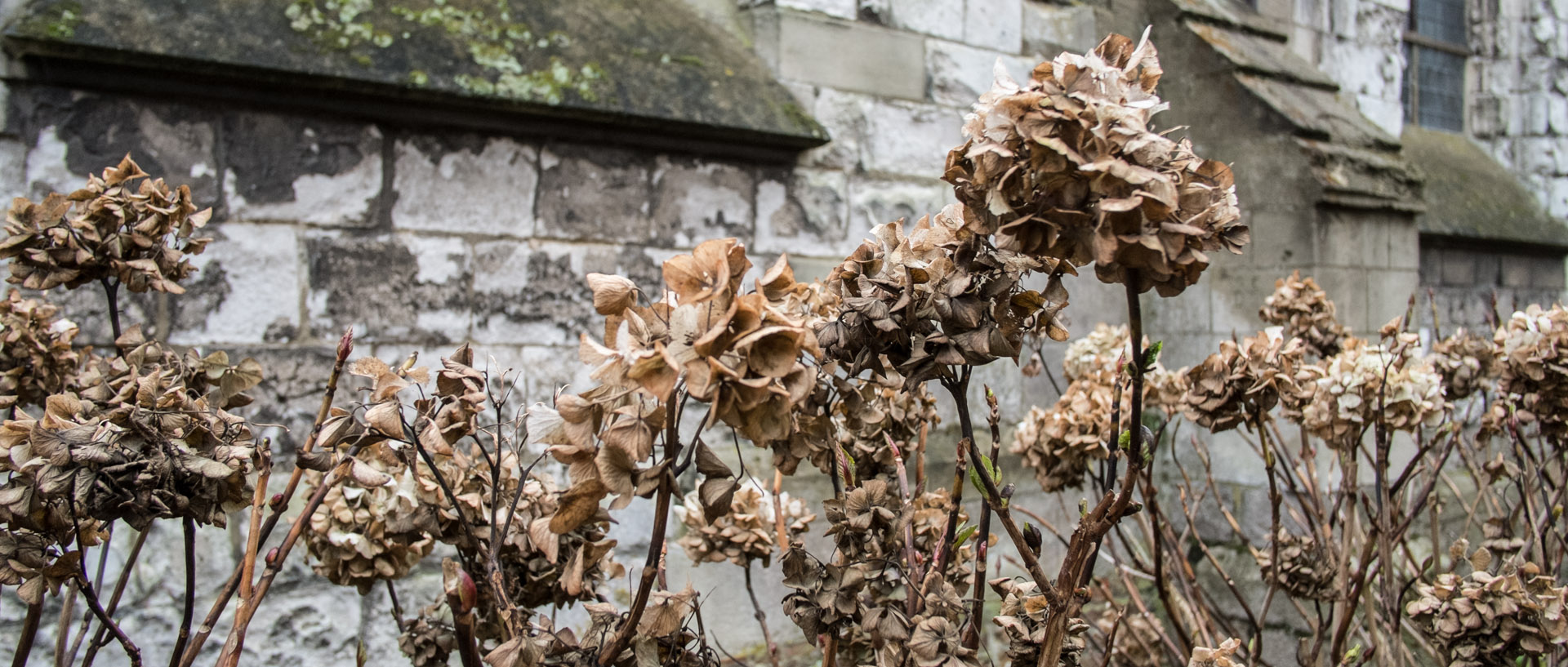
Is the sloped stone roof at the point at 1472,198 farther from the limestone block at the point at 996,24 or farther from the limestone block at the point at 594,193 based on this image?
the limestone block at the point at 594,193

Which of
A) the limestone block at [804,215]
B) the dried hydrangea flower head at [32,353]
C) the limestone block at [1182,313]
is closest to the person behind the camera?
the dried hydrangea flower head at [32,353]

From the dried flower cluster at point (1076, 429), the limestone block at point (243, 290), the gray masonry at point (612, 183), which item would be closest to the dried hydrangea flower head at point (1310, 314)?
the dried flower cluster at point (1076, 429)

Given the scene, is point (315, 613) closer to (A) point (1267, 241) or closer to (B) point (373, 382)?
(B) point (373, 382)

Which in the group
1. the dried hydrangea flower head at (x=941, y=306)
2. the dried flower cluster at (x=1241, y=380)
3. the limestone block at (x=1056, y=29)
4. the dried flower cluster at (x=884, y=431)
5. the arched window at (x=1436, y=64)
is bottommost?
the dried flower cluster at (x=884, y=431)

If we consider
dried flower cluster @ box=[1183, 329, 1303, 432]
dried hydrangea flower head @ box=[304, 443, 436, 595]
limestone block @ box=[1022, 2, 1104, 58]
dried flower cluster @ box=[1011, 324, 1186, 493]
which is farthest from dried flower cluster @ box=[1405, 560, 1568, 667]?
limestone block @ box=[1022, 2, 1104, 58]

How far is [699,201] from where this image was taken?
319 cm

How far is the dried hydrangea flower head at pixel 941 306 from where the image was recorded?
913 millimetres

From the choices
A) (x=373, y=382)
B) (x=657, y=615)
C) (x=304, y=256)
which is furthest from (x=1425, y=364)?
(x=304, y=256)

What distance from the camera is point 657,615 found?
0.92 metres

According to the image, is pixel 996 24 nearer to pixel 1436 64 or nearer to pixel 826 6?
pixel 826 6

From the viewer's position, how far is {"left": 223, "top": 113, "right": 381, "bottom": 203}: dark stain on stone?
2523mm

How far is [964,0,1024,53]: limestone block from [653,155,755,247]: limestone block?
112cm

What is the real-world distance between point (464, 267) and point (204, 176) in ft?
2.15

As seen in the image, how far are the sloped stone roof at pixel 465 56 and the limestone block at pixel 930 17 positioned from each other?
23.4 inches
